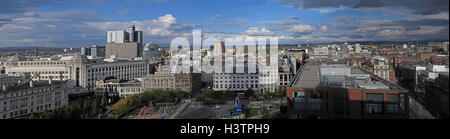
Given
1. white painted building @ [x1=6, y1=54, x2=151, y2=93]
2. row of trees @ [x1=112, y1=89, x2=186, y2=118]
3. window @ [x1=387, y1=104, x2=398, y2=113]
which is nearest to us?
window @ [x1=387, y1=104, x2=398, y2=113]

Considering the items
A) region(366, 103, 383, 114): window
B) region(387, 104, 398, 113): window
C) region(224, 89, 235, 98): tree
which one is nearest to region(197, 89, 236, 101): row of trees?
region(224, 89, 235, 98): tree

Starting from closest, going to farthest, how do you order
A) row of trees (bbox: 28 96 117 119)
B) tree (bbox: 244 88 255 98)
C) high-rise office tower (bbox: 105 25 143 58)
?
row of trees (bbox: 28 96 117 119) → tree (bbox: 244 88 255 98) → high-rise office tower (bbox: 105 25 143 58)

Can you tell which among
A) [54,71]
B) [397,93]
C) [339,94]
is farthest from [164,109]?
[54,71]

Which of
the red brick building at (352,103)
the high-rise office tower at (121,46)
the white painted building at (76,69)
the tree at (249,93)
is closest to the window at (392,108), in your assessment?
the red brick building at (352,103)

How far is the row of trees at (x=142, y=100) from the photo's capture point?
26.1 feet

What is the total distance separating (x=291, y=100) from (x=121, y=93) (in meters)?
A: 9.08

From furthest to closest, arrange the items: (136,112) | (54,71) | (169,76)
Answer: (54,71) < (169,76) < (136,112)

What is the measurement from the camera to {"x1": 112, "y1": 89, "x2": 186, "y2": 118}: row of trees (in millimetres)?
7953

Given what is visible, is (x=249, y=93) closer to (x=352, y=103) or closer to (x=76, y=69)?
(x=352, y=103)

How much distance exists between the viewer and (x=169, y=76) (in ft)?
36.3

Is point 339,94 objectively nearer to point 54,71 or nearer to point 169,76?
point 169,76

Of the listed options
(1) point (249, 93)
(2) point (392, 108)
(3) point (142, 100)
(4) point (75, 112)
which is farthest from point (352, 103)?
(1) point (249, 93)

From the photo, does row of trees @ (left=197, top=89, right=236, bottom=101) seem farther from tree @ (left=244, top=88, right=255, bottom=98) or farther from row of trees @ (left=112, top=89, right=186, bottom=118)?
row of trees @ (left=112, top=89, right=186, bottom=118)

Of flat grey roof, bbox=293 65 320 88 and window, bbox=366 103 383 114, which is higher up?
flat grey roof, bbox=293 65 320 88
